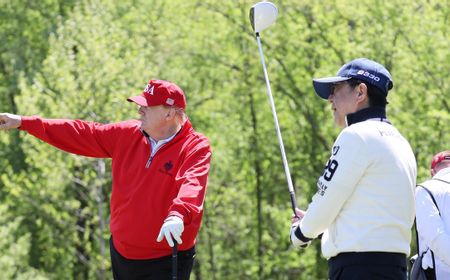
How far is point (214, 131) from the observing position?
1077 inches

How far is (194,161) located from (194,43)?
21811mm

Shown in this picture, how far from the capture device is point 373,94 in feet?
16.4

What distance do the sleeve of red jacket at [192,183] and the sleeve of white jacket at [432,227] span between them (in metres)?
1.43

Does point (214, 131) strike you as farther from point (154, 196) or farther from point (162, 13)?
point (154, 196)

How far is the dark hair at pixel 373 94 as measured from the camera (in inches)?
196

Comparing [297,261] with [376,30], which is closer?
[376,30]

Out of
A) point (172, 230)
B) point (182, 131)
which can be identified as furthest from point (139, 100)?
point (172, 230)

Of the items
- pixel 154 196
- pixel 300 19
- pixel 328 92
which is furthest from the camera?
pixel 300 19

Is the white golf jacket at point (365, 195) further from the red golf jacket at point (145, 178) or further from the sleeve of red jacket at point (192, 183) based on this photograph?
the red golf jacket at point (145, 178)

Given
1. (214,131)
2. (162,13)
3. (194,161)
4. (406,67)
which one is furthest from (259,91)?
(194,161)

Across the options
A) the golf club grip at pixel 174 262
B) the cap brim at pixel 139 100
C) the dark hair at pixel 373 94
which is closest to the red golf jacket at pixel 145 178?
the cap brim at pixel 139 100

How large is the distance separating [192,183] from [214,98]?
22.2 metres

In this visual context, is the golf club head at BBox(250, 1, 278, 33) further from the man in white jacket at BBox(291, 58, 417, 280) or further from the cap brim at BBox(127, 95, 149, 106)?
the man in white jacket at BBox(291, 58, 417, 280)

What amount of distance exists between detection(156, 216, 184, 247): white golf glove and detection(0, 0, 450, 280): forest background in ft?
46.9
